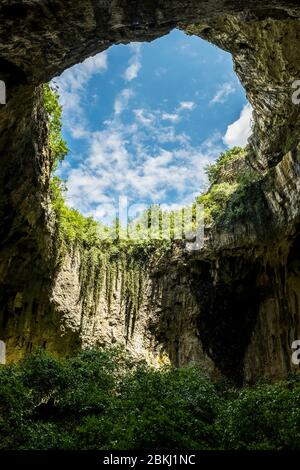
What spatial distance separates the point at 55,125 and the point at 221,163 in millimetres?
8000

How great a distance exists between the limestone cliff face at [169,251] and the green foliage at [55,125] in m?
1.83

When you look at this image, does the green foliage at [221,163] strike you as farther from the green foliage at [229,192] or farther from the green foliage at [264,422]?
the green foliage at [264,422]

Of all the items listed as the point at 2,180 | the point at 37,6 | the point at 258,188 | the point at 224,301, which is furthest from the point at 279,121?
the point at 37,6

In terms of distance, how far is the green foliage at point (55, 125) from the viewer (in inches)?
469

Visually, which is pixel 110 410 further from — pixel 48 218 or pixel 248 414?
pixel 48 218

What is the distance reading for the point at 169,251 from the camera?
16984 mm

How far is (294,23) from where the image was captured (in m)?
9.82

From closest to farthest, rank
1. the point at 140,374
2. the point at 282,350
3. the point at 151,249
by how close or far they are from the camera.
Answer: the point at 140,374 < the point at 282,350 < the point at 151,249

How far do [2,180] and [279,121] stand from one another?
26.8 ft

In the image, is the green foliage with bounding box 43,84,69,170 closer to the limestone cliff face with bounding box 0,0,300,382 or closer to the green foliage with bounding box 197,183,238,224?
the limestone cliff face with bounding box 0,0,300,382

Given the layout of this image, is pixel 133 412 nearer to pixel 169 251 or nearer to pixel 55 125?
pixel 55 125

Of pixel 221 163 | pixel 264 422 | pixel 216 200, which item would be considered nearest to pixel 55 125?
pixel 216 200

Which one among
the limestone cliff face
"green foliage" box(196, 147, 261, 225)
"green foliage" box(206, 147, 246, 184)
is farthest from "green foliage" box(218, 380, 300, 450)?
"green foliage" box(206, 147, 246, 184)
